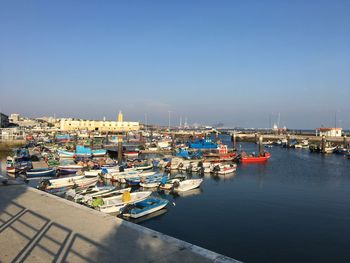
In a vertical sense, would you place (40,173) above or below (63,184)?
above

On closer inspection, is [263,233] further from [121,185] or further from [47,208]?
[121,185]

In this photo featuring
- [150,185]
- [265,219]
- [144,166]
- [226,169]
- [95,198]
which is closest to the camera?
[265,219]

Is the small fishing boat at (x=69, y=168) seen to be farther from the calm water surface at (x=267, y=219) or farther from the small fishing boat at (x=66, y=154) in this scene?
the calm water surface at (x=267, y=219)

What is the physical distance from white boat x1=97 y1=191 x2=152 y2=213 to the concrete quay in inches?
216

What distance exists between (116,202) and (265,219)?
29.4 feet

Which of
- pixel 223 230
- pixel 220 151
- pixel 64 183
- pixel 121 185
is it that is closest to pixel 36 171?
pixel 64 183

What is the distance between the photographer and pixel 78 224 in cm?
1056

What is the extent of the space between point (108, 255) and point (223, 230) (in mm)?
9413

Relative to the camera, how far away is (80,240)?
914 cm

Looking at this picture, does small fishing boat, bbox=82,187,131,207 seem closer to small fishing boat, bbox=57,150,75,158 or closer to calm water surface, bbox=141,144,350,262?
calm water surface, bbox=141,144,350,262

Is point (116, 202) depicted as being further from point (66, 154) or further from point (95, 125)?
point (95, 125)

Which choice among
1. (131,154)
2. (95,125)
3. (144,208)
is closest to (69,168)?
(131,154)

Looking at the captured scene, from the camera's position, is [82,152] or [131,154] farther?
[131,154]

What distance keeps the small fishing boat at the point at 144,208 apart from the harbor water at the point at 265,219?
18.3 inches
